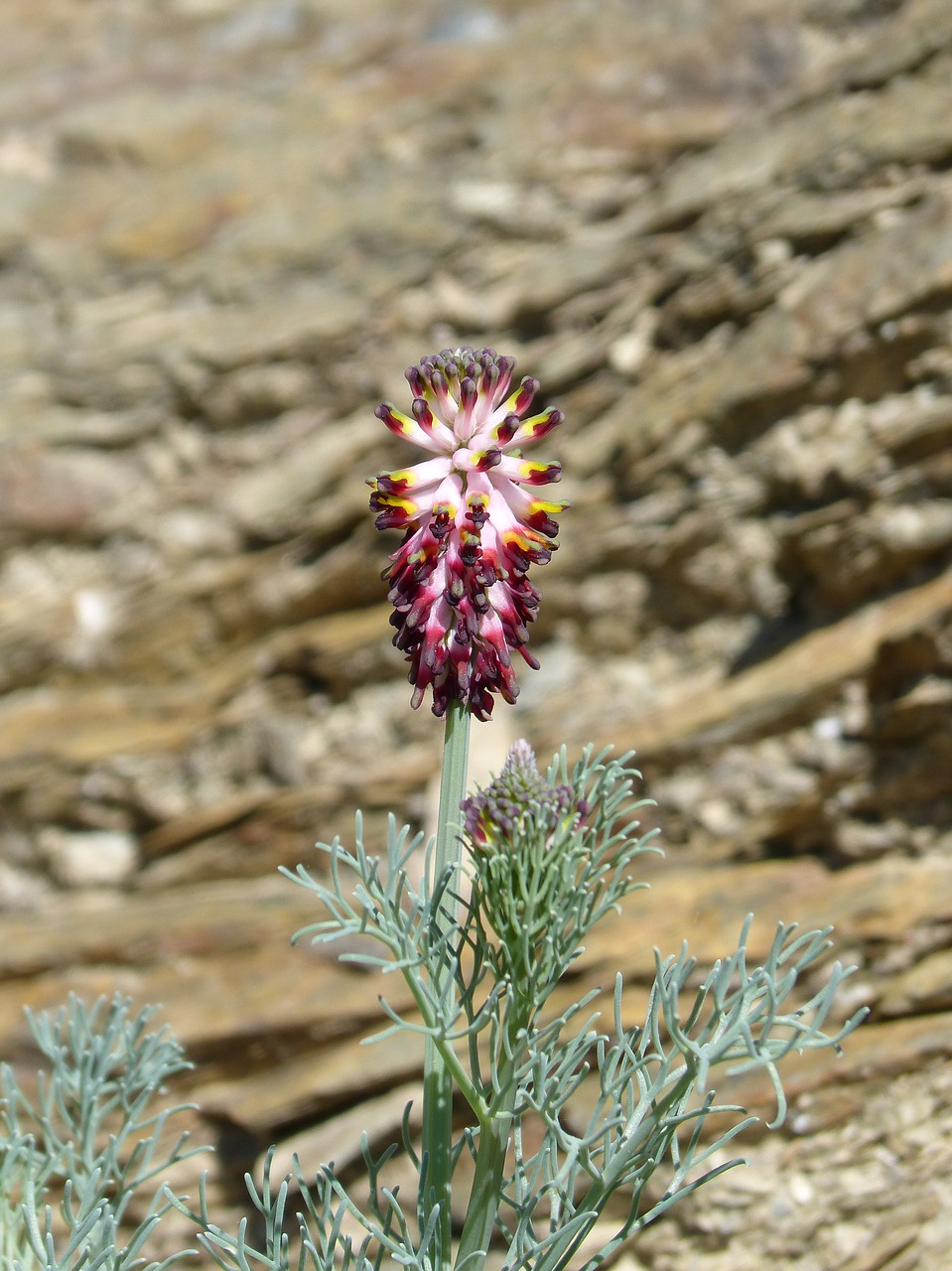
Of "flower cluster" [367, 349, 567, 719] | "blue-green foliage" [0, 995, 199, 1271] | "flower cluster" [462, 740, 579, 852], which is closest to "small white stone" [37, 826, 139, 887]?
"blue-green foliage" [0, 995, 199, 1271]

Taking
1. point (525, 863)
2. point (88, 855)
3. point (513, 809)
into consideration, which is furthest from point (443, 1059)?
point (88, 855)

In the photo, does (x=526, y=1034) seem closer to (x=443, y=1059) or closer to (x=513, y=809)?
(x=443, y=1059)

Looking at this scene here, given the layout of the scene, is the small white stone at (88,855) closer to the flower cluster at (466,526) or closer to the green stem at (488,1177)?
the green stem at (488,1177)

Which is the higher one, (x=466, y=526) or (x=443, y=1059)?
(x=466, y=526)

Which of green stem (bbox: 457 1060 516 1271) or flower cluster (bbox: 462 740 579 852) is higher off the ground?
flower cluster (bbox: 462 740 579 852)

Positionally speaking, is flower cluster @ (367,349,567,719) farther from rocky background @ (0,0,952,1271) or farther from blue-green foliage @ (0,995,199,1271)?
rocky background @ (0,0,952,1271)

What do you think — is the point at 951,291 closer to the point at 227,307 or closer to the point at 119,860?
the point at 227,307

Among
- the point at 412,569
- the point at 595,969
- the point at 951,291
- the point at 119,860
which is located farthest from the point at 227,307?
the point at 412,569
